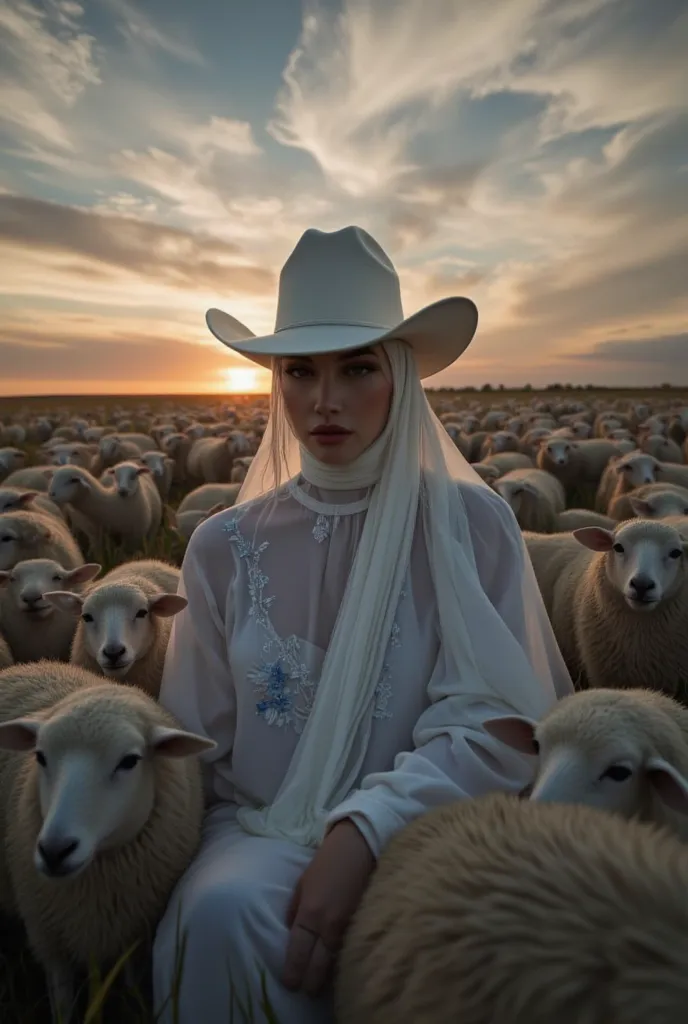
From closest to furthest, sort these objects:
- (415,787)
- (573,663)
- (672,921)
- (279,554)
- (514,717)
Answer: (672,921) < (415,787) < (514,717) < (279,554) < (573,663)

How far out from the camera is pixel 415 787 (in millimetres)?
1687

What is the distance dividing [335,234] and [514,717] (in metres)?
1.45

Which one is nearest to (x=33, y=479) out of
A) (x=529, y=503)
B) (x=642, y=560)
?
(x=529, y=503)

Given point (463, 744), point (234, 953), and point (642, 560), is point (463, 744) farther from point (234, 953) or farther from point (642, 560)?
point (642, 560)

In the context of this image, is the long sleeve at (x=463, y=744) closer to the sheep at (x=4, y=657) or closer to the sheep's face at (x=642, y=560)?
the sheep's face at (x=642, y=560)

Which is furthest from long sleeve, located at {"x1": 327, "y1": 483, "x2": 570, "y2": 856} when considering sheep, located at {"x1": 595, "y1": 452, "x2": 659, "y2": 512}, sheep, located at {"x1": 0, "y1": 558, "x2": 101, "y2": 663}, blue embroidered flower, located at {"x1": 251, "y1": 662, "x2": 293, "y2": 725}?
sheep, located at {"x1": 595, "y1": 452, "x2": 659, "y2": 512}

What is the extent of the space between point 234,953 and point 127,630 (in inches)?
73.7

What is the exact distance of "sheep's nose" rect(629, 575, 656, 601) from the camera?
3.36 metres

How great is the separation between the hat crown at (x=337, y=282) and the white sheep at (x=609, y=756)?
119 centimetres

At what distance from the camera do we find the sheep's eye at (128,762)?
1.89 meters

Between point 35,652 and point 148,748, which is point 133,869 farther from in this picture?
point 35,652

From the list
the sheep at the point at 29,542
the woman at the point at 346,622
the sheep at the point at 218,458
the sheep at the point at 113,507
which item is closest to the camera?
the woman at the point at 346,622

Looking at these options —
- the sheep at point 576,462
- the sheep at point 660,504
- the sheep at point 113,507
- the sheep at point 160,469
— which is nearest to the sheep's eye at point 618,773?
the sheep at point 660,504

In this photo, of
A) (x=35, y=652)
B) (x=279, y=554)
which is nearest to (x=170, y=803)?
(x=279, y=554)
